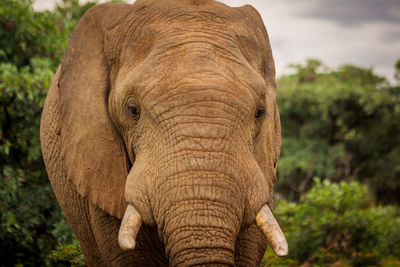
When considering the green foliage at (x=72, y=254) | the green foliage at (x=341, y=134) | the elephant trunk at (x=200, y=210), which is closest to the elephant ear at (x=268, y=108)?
the elephant trunk at (x=200, y=210)

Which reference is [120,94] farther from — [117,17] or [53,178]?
[53,178]

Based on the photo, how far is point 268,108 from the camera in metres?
3.84

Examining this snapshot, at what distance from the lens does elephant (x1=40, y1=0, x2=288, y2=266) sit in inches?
124

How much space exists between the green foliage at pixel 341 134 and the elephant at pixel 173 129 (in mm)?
15466

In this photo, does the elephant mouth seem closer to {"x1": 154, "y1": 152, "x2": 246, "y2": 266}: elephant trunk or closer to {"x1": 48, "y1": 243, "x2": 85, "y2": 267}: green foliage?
{"x1": 154, "y1": 152, "x2": 246, "y2": 266}: elephant trunk

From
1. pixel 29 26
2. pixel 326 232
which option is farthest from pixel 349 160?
pixel 29 26

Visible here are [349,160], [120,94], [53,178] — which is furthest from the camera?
[349,160]

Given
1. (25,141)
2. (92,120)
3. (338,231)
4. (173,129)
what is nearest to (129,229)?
(173,129)

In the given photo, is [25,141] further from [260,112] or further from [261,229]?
[261,229]

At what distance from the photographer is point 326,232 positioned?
7867 mm

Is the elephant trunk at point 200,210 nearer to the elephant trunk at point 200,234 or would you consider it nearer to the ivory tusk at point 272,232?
the elephant trunk at point 200,234

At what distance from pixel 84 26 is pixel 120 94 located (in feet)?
2.53

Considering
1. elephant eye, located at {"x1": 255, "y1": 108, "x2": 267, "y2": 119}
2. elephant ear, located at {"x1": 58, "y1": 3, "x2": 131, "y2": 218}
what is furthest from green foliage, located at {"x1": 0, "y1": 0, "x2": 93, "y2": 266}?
elephant eye, located at {"x1": 255, "y1": 108, "x2": 267, "y2": 119}

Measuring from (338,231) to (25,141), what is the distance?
13.6 ft
